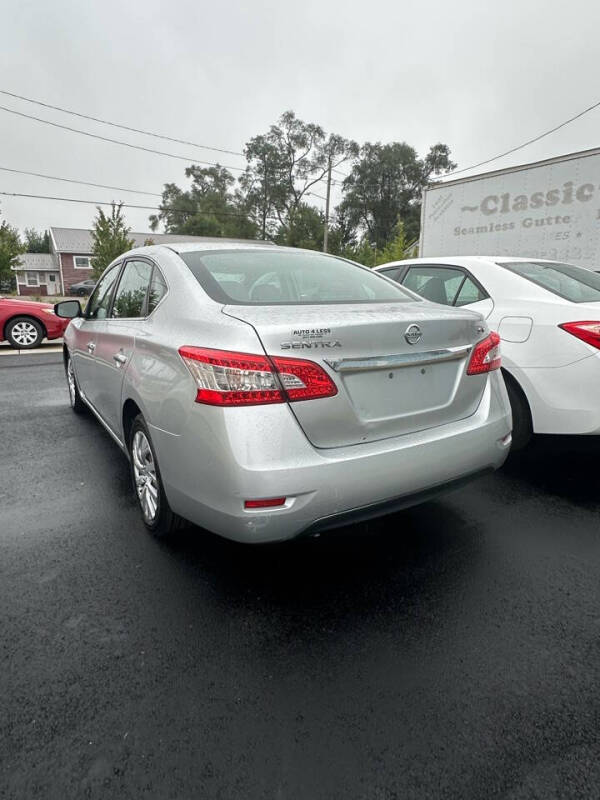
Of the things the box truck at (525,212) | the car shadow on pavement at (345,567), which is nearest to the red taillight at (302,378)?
the car shadow on pavement at (345,567)

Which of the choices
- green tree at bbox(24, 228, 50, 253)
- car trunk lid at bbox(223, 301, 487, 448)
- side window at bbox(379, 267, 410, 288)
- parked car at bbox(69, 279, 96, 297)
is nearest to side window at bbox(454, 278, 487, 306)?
side window at bbox(379, 267, 410, 288)

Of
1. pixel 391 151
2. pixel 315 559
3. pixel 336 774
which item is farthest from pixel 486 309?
pixel 391 151

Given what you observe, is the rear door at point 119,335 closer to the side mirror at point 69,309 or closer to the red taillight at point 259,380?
the red taillight at point 259,380

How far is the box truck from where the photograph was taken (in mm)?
8609

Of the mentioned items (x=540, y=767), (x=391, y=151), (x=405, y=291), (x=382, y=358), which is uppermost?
(x=391, y=151)

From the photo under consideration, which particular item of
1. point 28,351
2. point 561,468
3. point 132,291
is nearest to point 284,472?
point 132,291

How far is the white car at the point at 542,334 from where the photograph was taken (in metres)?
3.12

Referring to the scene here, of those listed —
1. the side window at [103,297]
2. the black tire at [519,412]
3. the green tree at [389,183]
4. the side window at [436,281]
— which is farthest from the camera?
the green tree at [389,183]

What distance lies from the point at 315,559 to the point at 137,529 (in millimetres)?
1065

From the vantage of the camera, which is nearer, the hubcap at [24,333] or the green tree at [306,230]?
the hubcap at [24,333]

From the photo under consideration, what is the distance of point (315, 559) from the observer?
2.50m

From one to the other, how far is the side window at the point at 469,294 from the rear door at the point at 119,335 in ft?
8.04

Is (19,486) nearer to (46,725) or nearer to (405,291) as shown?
(46,725)

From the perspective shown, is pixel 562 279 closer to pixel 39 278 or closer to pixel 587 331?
pixel 587 331
